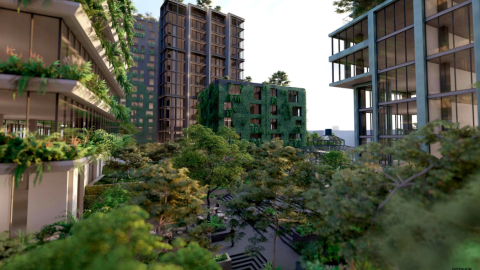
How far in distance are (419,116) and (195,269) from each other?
2495cm

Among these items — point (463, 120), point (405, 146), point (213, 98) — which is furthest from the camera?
point (213, 98)

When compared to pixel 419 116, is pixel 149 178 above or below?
below

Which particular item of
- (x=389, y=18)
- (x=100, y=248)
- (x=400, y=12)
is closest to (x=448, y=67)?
(x=400, y=12)

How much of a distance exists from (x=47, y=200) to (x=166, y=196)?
23.1 feet

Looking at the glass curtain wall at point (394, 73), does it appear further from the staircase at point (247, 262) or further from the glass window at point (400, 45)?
the staircase at point (247, 262)

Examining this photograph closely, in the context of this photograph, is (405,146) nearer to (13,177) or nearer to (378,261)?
(378,261)

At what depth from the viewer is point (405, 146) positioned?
8430 mm

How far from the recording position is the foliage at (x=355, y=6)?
31617 millimetres

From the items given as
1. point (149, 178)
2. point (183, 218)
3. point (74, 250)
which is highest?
point (149, 178)

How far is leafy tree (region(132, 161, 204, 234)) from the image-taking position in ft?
34.9

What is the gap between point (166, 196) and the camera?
36.1 ft

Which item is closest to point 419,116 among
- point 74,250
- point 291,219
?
point 291,219

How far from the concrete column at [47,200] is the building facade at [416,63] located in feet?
93.9

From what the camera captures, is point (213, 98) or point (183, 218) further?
point (213, 98)
